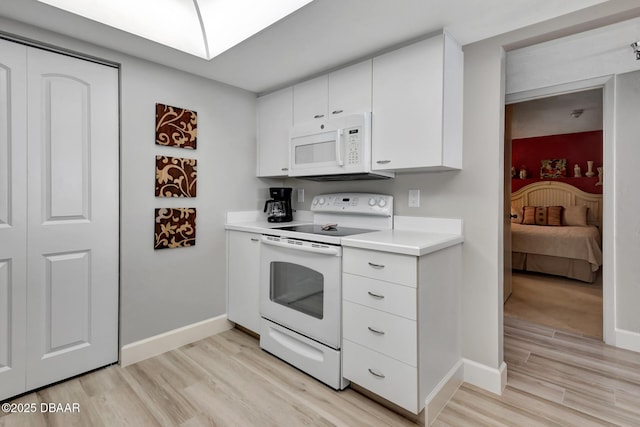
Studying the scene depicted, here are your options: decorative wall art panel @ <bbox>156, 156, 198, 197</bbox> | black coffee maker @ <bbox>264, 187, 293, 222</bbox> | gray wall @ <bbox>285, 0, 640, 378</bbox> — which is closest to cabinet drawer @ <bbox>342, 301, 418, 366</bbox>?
gray wall @ <bbox>285, 0, 640, 378</bbox>

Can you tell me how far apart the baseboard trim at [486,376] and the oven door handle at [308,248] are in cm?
111

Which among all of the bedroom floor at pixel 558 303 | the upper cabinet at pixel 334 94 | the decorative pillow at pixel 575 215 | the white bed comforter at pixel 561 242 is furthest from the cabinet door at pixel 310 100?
the decorative pillow at pixel 575 215

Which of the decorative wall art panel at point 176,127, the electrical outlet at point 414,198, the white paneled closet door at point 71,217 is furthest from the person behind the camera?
the decorative wall art panel at point 176,127

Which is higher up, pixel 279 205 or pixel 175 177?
pixel 175 177

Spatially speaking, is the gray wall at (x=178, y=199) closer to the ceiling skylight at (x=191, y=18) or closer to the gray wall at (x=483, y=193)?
the ceiling skylight at (x=191, y=18)

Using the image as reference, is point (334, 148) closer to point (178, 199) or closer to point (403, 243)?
point (403, 243)

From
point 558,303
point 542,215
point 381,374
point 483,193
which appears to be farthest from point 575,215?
point 381,374

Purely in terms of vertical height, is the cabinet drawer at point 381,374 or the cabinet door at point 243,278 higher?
the cabinet door at point 243,278

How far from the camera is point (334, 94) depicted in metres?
2.24

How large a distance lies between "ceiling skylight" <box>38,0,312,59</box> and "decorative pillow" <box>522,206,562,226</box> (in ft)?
18.3

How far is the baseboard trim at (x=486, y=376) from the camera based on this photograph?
6.02ft

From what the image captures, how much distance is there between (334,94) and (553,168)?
5.27 metres

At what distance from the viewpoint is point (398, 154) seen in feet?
6.29

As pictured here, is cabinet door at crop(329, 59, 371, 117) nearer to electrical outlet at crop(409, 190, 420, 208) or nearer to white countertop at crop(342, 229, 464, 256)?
electrical outlet at crop(409, 190, 420, 208)
